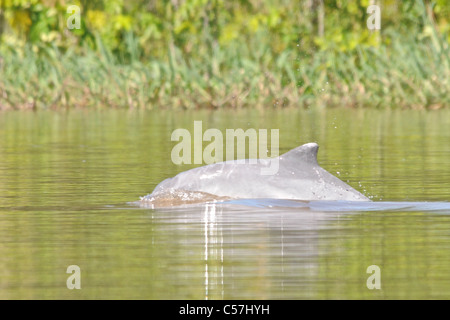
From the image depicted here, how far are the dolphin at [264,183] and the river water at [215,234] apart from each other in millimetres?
177

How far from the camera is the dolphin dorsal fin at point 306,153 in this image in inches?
363

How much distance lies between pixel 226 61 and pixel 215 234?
19.0m

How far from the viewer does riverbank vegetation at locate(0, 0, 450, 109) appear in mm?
24406

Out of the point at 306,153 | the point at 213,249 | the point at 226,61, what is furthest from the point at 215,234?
the point at 226,61

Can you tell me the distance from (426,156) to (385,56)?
1074 cm

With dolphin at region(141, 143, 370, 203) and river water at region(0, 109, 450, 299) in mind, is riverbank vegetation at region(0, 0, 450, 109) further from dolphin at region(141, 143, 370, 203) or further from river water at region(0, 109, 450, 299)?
dolphin at region(141, 143, 370, 203)

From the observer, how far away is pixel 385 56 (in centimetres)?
2444

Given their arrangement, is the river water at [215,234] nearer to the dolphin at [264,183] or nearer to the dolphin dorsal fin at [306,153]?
the dolphin at [264,183]

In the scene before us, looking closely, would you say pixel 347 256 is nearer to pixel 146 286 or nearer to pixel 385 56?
pixel 146 286

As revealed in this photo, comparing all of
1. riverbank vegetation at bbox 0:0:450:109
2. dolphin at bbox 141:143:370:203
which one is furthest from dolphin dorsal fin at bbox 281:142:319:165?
riverbank vegetation at bbox 0:0:450:109

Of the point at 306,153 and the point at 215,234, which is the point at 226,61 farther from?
the point at 215,234

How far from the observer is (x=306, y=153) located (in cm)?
925
